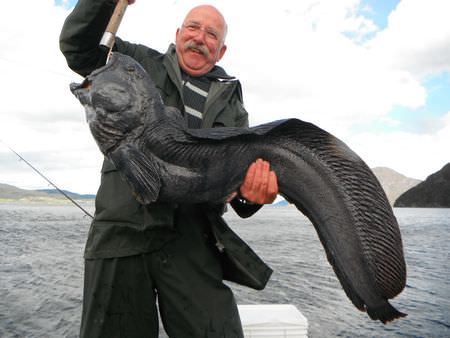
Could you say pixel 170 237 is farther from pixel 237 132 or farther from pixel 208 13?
pixel 208 13

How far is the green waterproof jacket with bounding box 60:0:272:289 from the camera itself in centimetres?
330

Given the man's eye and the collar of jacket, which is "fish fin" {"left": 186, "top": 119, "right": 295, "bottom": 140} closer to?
the collar of jacket

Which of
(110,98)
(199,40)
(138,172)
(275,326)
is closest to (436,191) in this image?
(275,326)

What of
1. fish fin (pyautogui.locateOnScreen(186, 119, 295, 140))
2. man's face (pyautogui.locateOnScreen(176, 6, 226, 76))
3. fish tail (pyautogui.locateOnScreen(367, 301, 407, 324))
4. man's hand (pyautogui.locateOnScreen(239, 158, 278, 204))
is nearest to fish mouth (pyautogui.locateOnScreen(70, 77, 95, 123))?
A: fish fin (pyautogui.locateOnScreen(186, 119, 295, 140))

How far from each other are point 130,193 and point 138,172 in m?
0.48

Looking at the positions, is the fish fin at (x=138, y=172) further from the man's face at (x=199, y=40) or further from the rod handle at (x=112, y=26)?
the man's face at (x=199, y=40)

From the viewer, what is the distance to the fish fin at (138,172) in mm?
3023

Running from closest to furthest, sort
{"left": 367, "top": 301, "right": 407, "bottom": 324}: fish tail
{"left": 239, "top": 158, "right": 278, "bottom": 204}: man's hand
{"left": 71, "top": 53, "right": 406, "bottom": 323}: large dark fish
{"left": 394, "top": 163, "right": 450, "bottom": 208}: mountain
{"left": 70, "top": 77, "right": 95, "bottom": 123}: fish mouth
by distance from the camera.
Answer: {"left": 367, "top": 301, "right": 407, "bottom": 324}: fish tail → {"left": 71, "top": 53, "right": 406, "bottom": 323}: large dark fish → {"left": 70, "top": 77, "right": 95, "bottom": 123}: fish mouth → {"left": 239, "top": 158, "right": 278, "bottom": 204}: man's hand → {"left": 394, "top": 163, "right": 450, "bottom": 208}: mountain

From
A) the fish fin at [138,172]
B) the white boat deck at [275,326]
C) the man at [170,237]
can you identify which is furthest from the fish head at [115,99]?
the white boat deck at [275,326]

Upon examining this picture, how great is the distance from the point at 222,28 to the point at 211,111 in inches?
37.5

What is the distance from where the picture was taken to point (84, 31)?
3273mm

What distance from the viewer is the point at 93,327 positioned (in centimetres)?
343

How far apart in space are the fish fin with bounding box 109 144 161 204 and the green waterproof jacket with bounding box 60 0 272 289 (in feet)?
1.10

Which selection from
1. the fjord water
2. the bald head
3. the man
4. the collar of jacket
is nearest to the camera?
the man
